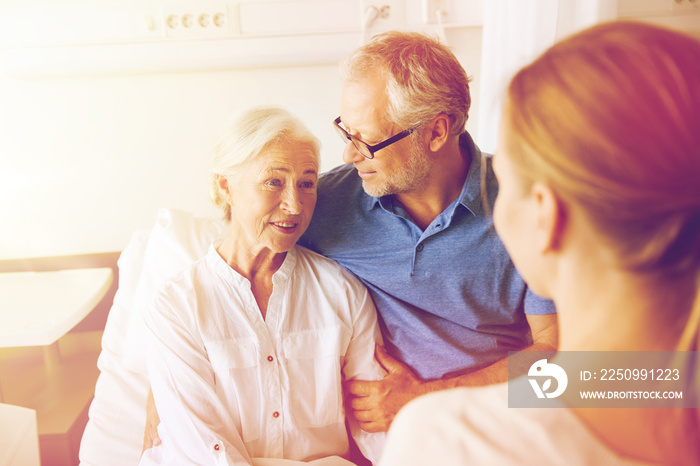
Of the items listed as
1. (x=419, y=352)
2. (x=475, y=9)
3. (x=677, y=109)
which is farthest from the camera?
(x=475, y=9)

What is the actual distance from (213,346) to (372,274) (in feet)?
1.60

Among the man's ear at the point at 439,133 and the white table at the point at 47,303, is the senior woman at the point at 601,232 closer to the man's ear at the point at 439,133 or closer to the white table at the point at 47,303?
the man's ear at the point at 439,133

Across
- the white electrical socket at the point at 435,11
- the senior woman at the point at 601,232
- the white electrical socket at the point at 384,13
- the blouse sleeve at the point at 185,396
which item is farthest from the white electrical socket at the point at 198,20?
the senior woman at the point at 601,232

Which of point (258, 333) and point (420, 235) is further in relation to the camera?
point (420, 235)

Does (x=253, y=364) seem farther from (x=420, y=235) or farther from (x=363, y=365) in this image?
(x=420, y=235)

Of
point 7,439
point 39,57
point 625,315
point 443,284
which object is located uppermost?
point 39,57

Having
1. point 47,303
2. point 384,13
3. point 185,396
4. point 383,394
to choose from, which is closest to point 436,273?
point 383,394

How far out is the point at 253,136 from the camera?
1.36 meters

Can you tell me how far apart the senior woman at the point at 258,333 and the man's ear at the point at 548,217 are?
2.77 feet

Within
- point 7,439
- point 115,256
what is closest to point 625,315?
point 7,439

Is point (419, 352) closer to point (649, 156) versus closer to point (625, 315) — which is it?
point (625, 315)

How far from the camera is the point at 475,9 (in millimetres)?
2141

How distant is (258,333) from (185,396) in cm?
23

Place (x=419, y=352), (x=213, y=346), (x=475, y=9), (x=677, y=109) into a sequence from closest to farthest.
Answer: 1. (x=677, y=109)
2. (x=213, y=346)
3. (x=419, y=352)
4. (x=475, y=9)
